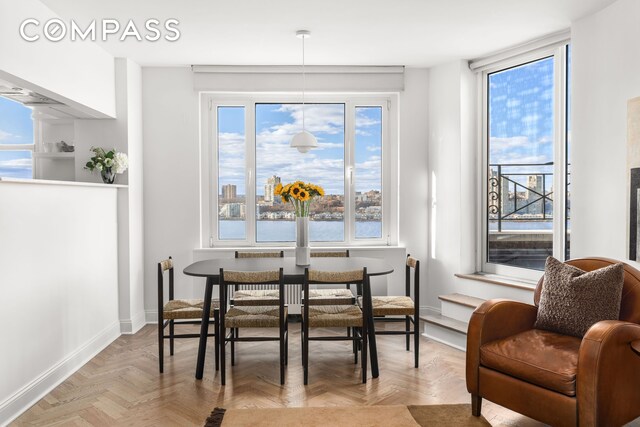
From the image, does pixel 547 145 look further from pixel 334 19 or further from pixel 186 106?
pixel 186 106

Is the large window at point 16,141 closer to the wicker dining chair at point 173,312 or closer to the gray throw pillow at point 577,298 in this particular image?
the wicker dining chair at point 173,312

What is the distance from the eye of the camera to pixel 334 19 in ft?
13.2

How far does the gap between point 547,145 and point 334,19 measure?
2.30 meters

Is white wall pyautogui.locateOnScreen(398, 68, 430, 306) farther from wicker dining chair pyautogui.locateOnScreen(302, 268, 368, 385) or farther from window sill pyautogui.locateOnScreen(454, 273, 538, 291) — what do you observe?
wicker dining chair pyautogui.locateOnScreen(302, 268, 368, 385)

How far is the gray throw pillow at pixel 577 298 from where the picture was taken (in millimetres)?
2922

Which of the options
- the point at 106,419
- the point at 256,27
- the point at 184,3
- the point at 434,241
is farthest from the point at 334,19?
the point at 106,419

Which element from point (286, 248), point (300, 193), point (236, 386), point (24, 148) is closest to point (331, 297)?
point (300, 193)

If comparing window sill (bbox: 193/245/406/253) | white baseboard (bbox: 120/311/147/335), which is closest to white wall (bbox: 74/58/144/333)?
white baseboard (bbox: 120/311/147/335)

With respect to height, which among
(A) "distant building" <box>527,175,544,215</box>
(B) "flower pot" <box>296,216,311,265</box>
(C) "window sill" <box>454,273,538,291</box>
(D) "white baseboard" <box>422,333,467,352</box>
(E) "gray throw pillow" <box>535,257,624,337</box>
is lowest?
(D) "white baseboard" <box>422,333,467,352</box>

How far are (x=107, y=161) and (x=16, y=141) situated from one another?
1154mm

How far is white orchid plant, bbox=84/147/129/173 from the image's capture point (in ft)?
15.6

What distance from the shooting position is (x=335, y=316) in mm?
3689

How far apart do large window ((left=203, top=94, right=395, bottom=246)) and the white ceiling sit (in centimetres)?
61

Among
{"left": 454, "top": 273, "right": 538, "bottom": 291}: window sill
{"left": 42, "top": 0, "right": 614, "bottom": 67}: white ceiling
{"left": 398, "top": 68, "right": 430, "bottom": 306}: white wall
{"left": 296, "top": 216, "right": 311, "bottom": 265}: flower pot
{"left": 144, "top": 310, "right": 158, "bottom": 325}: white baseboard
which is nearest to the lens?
{"left": 42, "top": 0, "right": 614, "bottom": 67}: white ceiling
